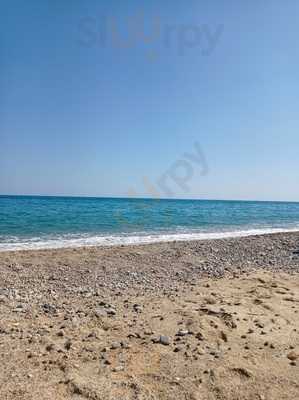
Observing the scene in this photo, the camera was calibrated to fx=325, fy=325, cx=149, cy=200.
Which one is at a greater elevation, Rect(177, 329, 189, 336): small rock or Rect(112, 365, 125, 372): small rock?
Rect(177, 329, 189, 336): small rock

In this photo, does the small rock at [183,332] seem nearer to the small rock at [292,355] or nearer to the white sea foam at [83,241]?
the small rock at [292,355]

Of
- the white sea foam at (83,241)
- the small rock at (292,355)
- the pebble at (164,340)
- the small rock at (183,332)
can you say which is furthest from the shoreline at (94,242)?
the small rock at (292,355)

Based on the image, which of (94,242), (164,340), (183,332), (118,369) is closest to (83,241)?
(94,242)

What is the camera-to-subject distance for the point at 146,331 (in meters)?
4.31

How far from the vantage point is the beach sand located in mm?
3125

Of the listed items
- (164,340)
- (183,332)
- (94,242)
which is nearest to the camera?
(164,340)

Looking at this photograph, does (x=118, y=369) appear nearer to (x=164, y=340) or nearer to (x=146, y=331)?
(x=164, y=340)

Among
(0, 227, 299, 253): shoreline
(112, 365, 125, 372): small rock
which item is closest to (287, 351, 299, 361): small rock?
(112, 365, 125, 372): small rock

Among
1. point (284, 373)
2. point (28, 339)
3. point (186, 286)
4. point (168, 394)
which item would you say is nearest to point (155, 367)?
point (168, 394)

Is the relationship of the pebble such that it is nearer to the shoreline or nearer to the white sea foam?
the shoreline

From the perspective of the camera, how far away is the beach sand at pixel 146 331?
Result: 3.12 metres

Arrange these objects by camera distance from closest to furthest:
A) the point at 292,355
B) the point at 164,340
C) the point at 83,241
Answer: the point at 292,355 < the point at 164,340 < the point at 83,241

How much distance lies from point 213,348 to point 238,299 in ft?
6.61

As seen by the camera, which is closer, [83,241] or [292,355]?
[292,355]
